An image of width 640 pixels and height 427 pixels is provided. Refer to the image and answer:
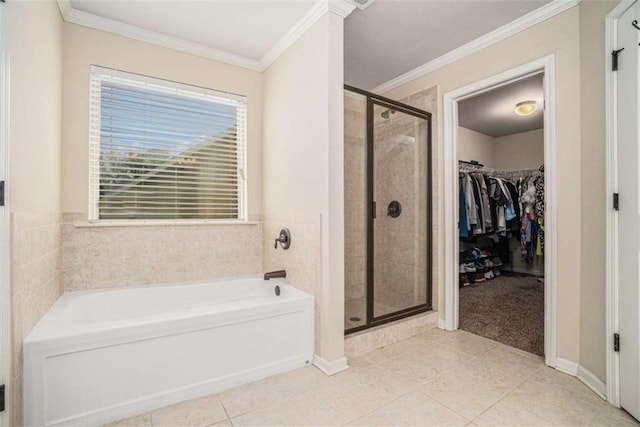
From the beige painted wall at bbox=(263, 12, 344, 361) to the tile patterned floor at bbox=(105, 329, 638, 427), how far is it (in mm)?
310

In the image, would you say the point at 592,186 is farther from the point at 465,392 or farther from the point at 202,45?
the point at 202,45

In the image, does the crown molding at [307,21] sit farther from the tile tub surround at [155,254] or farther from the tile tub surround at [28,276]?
the tile tub surround at [28,276]

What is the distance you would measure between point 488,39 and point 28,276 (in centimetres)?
347

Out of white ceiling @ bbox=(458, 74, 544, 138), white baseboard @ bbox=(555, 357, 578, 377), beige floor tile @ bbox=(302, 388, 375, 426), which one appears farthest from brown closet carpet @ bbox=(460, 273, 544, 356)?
white ceiling @ bbox=(458, 74, 544, 138)

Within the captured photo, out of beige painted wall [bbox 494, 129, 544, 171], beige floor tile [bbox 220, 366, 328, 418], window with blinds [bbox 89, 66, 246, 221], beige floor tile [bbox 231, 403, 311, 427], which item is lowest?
beige floor tile [bbox 220, 366, 328, 418]

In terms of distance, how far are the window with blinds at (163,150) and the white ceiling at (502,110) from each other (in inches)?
103

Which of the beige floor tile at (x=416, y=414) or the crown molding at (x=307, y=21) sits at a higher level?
the crown molding at (x=307, y=21)

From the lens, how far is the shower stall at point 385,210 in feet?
8.27

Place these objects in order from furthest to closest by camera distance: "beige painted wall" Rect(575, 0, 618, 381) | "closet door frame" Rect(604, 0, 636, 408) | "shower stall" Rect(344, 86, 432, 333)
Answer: "shower stall" Rect(344, 86, 432, 333)
"beige painted wall" Rect(575, 0, 618, 381)
"closet door frame" Rect(604, 0, 636, 408)

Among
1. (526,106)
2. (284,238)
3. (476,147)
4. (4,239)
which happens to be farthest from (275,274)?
(476,147)

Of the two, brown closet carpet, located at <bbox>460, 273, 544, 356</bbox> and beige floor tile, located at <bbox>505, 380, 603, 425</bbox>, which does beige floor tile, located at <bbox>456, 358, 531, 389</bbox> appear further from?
brown closet carpet, located at <bbox>460, 273, 544, 356</bbox>

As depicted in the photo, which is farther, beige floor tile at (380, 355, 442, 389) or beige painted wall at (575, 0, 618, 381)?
beige floor tile at (380, 355, 442, 389)

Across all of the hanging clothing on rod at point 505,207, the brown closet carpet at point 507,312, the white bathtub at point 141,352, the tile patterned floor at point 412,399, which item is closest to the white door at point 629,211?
the tile patterned floor at point 412,399

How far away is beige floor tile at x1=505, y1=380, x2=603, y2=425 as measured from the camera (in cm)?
160
